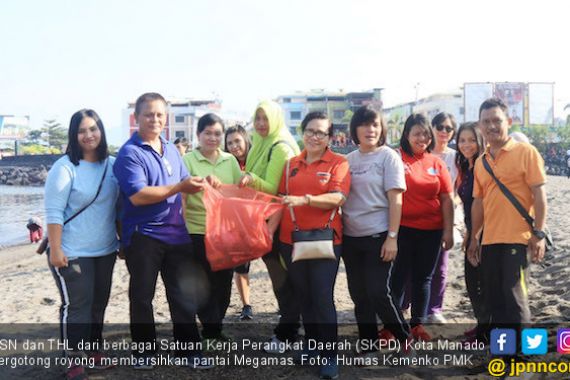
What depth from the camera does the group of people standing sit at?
137 inches

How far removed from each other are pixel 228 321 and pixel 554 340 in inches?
112

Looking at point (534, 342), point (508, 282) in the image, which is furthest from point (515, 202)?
point (534, 342)

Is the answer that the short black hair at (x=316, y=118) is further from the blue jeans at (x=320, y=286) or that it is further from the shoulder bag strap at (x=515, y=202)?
the shoulder bag strap at (x=515, y=202)

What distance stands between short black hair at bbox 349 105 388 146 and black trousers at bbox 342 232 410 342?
0.75m

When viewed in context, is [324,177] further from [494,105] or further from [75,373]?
[75,373]

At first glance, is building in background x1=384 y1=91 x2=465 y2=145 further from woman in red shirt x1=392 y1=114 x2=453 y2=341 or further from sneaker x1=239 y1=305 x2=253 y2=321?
woman in red shirt x1=392 y1=114 x2=453 y2=341

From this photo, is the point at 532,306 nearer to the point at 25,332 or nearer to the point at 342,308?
the point at 342,308

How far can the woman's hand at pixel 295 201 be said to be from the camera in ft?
11.3

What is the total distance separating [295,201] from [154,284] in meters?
1.21

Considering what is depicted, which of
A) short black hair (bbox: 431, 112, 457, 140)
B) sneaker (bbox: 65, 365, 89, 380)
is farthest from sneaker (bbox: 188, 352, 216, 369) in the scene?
short black hair (bbox: 431, 112, 457, 140)

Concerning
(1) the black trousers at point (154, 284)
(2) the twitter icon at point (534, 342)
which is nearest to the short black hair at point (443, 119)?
(2) the twitter icon at point (534, 342)

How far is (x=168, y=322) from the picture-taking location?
495 centimetres

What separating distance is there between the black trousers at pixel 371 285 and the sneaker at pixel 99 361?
194cm

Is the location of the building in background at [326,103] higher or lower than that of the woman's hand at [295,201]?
higher
